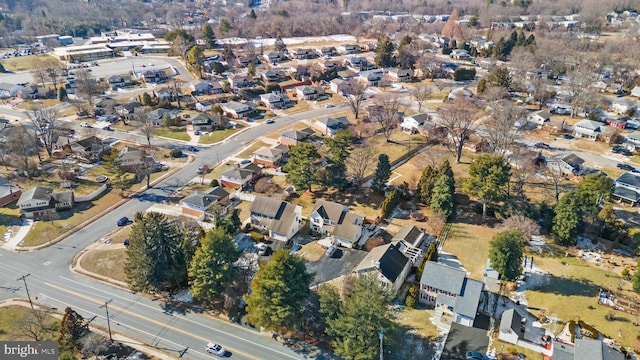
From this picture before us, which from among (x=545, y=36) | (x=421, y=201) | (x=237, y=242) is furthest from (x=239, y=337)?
(x=545, y=36)

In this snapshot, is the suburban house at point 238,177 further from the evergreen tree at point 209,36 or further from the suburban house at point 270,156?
the evergreen tree at point 209,36

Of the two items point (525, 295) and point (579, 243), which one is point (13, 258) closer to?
point (525, 295)

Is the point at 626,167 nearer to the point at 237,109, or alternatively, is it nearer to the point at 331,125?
the point at 331,125

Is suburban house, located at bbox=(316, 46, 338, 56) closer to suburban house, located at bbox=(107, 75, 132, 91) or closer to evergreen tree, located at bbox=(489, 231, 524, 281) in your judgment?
suburban house, located at bbox=(107, 75, 132, 91)

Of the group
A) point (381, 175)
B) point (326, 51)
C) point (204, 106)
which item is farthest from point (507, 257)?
point (326, 51)

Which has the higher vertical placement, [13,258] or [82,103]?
[82,103]

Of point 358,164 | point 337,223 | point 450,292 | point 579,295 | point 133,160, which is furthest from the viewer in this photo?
point 133,160
